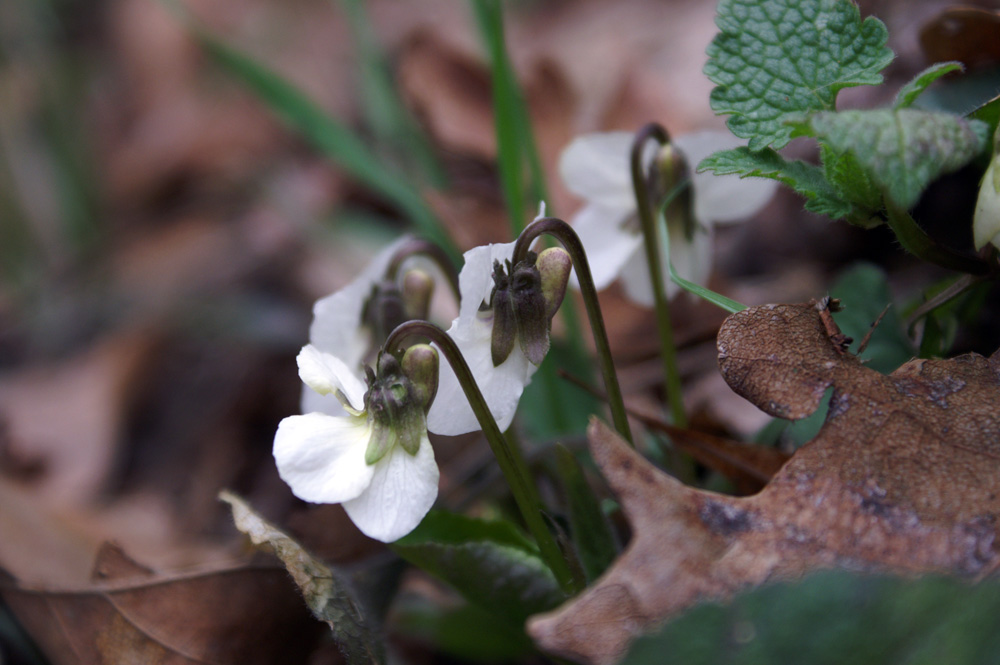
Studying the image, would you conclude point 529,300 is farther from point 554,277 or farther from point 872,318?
point 872,318

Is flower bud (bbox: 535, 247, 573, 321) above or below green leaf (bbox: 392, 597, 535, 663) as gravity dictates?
above

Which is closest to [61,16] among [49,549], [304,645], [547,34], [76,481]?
[547,34]

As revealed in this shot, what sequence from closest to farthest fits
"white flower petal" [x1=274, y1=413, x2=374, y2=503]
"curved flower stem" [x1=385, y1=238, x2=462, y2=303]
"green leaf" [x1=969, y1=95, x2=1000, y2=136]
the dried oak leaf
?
the dried oak leaf → "white flower petal" [x1=274, y1=413, x2=374, y2=503] → "green leaf" [x1=969, y1=95, x2=1000, y2=136] → "curved flower stem" [x1=385, y1=238, x2=462, y2=303]

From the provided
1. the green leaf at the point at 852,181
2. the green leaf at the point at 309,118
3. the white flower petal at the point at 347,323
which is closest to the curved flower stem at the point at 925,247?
the green leaf at the point at 852,181

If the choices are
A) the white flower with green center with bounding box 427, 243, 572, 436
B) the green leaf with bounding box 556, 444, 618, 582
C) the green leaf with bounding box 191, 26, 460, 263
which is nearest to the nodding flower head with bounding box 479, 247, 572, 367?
the white flower with green center with bounding box 427, 243, 572, 436

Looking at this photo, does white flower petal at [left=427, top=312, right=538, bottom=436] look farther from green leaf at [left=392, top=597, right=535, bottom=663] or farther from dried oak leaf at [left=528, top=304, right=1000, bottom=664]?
green leaf at [left=392, top=597, right=535, bottom=663]

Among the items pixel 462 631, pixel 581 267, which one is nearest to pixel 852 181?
pixel 581 267
